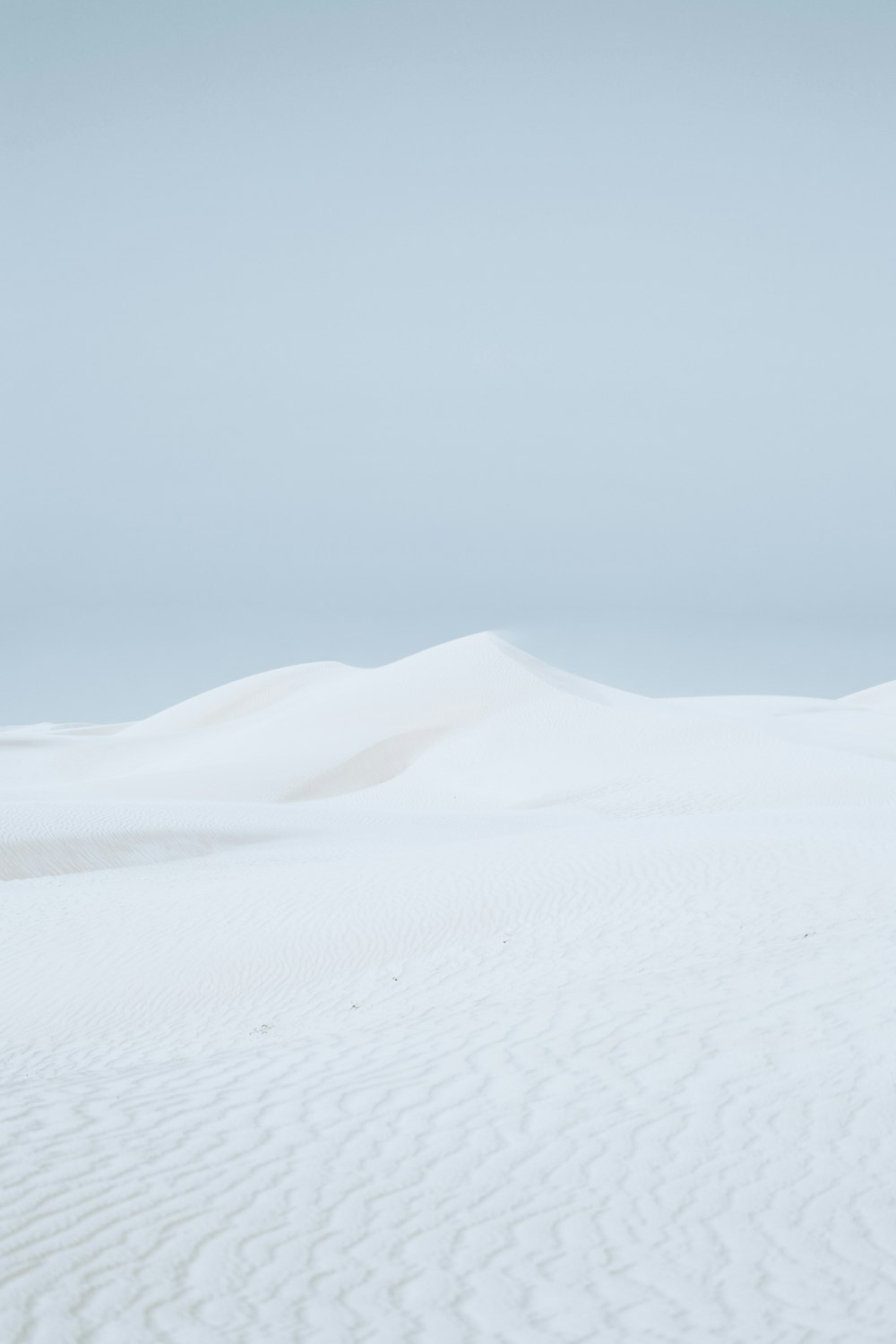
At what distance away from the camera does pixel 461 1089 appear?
19.8ft

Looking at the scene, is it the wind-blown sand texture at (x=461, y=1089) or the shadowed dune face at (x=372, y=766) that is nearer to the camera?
the wind-blown sand texture at (x=461, y=1089)

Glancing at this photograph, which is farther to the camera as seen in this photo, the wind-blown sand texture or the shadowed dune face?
the shadowed dune face

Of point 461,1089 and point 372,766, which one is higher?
point 372,766

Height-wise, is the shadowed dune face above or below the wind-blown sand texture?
above

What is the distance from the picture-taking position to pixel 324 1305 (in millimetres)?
3857

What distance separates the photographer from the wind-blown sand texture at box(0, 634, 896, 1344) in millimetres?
3932

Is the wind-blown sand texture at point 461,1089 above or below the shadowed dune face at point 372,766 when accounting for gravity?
below

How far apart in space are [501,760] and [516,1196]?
90.0 feet

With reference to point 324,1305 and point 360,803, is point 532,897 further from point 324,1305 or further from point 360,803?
point 360,803

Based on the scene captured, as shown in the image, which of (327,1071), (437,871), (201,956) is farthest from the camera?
(437,871)

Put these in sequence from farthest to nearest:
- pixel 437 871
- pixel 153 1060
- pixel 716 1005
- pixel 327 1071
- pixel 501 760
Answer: pixel 501 760
pixel 437 871
pixel 153 1060
pixel 716 1005
pixel 327 1071

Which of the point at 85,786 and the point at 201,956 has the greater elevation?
the point at 85,786

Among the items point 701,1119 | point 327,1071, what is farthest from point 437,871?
point 701,1119

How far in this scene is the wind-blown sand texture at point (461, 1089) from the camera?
3932 mm
